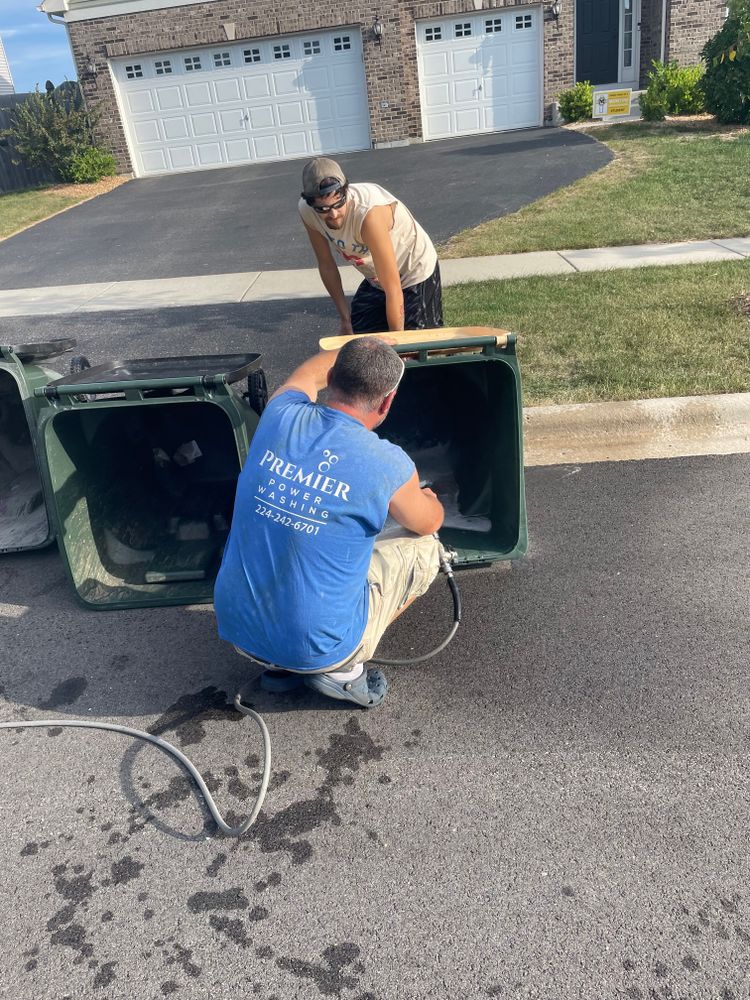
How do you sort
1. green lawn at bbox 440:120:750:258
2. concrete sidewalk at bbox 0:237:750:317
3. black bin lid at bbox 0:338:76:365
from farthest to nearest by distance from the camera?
green lawn at bbox 440:120:750:258 < concrete sidewalk at bbox 0:237:750:317 < black bin lid at bbox 0:338:76:365

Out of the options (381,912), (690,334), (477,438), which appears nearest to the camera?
(381,912)

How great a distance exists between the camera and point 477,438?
14.3 ft

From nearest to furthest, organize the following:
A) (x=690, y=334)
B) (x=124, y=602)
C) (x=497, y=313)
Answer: (x=124, y=602)
(x=690, y=334)
(x=497, y=313)

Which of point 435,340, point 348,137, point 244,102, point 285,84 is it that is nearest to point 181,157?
point 244,102

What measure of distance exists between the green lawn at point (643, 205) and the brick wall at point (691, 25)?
6.72m

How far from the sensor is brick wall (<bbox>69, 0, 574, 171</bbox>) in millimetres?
17641

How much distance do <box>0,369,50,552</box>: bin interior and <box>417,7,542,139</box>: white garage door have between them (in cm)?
1660

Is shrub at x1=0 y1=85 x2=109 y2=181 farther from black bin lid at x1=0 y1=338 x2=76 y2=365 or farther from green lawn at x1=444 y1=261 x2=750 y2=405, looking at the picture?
black bin lid at x1=0 y1=338 x2=76 y2=365

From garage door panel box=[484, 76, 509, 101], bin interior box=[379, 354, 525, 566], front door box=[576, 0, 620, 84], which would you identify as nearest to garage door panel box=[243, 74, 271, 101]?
garage door panel box=[484, 76, 509, 101]

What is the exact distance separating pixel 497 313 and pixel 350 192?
10.4 feet

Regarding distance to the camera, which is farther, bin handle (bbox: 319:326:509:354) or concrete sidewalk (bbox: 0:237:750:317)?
concrete sidewalk (bbox: 0:237:750:317)

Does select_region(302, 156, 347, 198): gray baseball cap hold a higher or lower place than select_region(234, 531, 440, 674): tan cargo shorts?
higher

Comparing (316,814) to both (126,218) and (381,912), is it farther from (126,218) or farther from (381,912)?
(126,218)

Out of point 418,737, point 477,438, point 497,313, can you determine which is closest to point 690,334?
point 497,313
